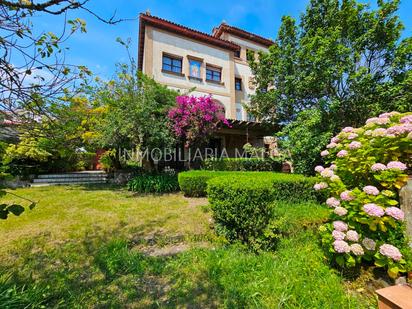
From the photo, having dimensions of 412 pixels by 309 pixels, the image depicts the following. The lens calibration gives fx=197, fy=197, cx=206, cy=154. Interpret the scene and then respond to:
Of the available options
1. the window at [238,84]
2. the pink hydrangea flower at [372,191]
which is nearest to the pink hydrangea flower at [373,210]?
the pink hydrangea flower at [372,191]

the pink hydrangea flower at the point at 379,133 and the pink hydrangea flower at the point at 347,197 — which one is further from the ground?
the pink hydrangea flower at the point at 379,133

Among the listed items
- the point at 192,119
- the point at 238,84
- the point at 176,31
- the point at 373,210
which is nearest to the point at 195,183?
the point at 192,119

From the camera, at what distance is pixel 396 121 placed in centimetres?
340

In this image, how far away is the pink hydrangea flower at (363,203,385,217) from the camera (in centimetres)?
242

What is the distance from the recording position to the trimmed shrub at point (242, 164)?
1016 centimetres

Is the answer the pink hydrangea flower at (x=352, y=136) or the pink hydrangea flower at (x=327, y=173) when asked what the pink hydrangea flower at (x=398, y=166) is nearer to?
the pink hydrangea flower at (x=327, y=173)

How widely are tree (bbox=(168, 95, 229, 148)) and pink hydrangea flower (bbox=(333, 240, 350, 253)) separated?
663 centimetres

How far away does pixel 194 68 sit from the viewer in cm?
1473

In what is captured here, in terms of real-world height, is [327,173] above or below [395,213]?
above

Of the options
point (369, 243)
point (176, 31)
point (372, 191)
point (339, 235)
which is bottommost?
point (369, 243)

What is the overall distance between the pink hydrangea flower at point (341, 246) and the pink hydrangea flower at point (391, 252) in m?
0.35

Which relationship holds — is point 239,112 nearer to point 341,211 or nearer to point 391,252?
point 341,211

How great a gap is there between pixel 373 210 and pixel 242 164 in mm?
8381

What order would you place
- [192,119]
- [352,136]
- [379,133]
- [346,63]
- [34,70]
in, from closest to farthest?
[34,70] < [379,133] < [352,136] < [192,119] < [346,63]
